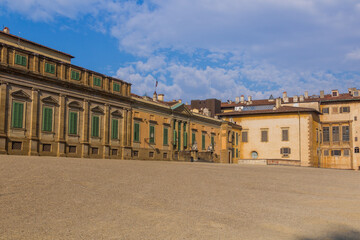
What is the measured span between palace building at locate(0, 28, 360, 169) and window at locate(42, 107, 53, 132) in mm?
77

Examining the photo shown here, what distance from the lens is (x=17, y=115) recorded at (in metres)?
26.9

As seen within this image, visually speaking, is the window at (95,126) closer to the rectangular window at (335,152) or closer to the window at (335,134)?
the rectangular window at (335,152)

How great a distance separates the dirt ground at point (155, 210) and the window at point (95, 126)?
55.4 ft

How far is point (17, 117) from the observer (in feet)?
88.1

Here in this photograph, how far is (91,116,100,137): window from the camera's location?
33.4 metres

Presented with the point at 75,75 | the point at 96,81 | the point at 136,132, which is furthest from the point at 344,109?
the point at 75,75

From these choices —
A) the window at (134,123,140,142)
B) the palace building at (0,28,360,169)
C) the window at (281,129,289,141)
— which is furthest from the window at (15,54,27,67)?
the window at (281,129,289,141)

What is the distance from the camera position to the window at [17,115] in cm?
2669

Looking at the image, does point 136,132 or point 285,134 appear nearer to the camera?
point 136,132

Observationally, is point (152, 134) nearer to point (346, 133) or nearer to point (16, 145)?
point (16, 145)

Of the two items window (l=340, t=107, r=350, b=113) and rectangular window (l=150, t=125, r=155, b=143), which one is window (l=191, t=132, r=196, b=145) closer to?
rectangular window (l=150, t=125, r=155, b=143)

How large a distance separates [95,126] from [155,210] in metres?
24.3

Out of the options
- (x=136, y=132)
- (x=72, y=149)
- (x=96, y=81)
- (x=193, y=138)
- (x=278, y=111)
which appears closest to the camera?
(x=72, y=149)

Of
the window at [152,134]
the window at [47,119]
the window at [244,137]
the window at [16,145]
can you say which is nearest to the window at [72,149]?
the window at [47,119]
